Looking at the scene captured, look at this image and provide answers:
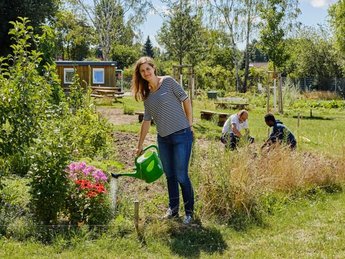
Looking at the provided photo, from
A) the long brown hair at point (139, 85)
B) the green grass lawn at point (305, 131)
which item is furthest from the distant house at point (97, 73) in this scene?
the long brown hair at point (139, 85)

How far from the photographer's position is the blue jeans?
4977mm

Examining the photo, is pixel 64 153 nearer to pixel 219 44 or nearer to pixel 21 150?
pixel 21 150

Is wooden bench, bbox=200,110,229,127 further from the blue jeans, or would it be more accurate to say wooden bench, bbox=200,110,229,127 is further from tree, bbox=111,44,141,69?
tree, bbox=111,44,141,69

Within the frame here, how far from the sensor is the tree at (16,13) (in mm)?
10562

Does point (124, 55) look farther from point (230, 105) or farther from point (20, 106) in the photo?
point (20, 106)

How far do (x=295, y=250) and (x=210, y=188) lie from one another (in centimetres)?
130

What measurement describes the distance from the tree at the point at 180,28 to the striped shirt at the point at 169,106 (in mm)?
23223

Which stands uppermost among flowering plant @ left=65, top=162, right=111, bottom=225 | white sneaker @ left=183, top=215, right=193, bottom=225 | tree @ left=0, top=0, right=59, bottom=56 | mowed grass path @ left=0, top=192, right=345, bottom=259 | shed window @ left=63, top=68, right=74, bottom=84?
tree @ left=0, top=0, right=59, bottom=56

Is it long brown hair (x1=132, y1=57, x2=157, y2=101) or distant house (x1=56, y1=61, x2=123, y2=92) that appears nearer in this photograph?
long brown hair (x1=132, y1=57, x2=157, y2=101)

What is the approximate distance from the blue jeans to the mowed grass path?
0.37m

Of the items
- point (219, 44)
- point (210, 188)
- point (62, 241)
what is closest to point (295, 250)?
point (210, 188)

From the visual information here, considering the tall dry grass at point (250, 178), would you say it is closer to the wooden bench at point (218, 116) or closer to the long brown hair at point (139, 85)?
the long brown hair at point (139, 85)

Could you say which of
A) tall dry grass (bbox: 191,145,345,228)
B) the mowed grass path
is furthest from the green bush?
tall dry grass (bbox: 191,145,345,228)

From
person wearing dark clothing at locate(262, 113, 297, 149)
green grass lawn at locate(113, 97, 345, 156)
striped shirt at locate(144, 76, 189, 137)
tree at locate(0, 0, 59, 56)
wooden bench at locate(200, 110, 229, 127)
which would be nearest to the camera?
striped shirt at locate(144, 76, 189, 137)
